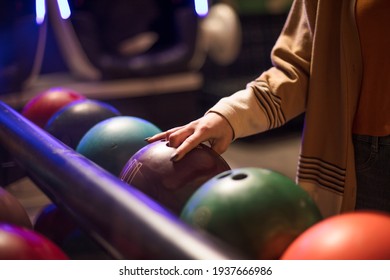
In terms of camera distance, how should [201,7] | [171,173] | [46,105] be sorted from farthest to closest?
[201,7], [46,105], [171,173]

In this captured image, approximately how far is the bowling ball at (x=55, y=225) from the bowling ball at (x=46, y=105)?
21.3 inches

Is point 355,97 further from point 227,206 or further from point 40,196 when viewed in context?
point 40,196

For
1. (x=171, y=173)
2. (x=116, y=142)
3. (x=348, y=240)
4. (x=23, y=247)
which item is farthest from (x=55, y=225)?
(x=348, y=240)

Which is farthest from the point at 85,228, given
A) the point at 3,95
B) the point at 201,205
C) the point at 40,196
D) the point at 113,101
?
the point at 113,101

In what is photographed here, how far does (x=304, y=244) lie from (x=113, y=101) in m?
4.04

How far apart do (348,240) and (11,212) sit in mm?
832

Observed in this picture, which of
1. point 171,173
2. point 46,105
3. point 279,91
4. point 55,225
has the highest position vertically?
point 279,91

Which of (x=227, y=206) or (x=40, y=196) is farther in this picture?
(x=40, y=196)

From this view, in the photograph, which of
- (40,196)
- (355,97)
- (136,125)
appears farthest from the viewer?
(40,196)

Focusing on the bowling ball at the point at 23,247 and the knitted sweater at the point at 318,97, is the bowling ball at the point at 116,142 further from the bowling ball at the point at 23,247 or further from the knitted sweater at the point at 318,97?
the bowling ball at the point at 23,247

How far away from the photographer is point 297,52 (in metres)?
1.52

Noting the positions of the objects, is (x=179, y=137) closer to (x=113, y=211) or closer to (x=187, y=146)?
(x=187, y=146)

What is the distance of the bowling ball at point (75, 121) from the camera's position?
1.99 m

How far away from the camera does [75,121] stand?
6.63ft
